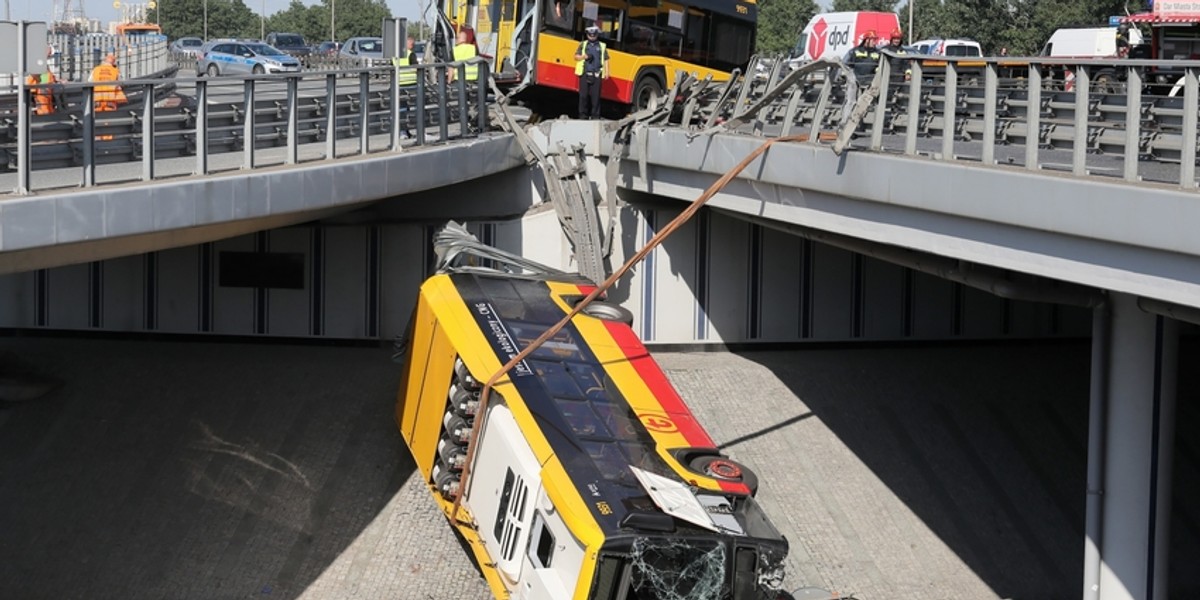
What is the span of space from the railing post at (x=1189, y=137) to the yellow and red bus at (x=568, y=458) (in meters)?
3.90

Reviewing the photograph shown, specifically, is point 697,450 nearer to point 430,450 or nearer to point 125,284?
point 430,450

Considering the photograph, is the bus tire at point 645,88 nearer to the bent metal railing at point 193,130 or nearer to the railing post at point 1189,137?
the bent metal railing at point 193,130

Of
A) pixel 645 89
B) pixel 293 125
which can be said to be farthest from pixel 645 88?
pixel 293 125

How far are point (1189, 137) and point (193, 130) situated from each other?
8.39 meters

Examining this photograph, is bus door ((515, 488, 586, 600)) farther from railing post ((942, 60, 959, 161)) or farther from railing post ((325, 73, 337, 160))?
railing post ((325, 73, 337, 160))

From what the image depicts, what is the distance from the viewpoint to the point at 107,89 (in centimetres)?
1323

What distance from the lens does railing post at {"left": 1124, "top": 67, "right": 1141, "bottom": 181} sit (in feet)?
35.3

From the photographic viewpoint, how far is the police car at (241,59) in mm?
41688

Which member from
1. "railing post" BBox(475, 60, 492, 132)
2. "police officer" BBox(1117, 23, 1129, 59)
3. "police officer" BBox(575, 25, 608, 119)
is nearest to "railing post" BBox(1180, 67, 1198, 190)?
"railing post" BBox(475, 60, 492, 132)

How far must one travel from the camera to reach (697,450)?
12477 mm

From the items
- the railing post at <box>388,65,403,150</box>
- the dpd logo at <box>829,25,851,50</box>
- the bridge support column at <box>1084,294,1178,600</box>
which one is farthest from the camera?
the dpd logo at <box>829,25,851,50</box>

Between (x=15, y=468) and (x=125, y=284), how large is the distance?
13.5 ft

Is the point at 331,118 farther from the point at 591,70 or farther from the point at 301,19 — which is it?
the point at 301,19

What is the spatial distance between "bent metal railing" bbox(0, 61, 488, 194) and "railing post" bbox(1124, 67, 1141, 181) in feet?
24.6
